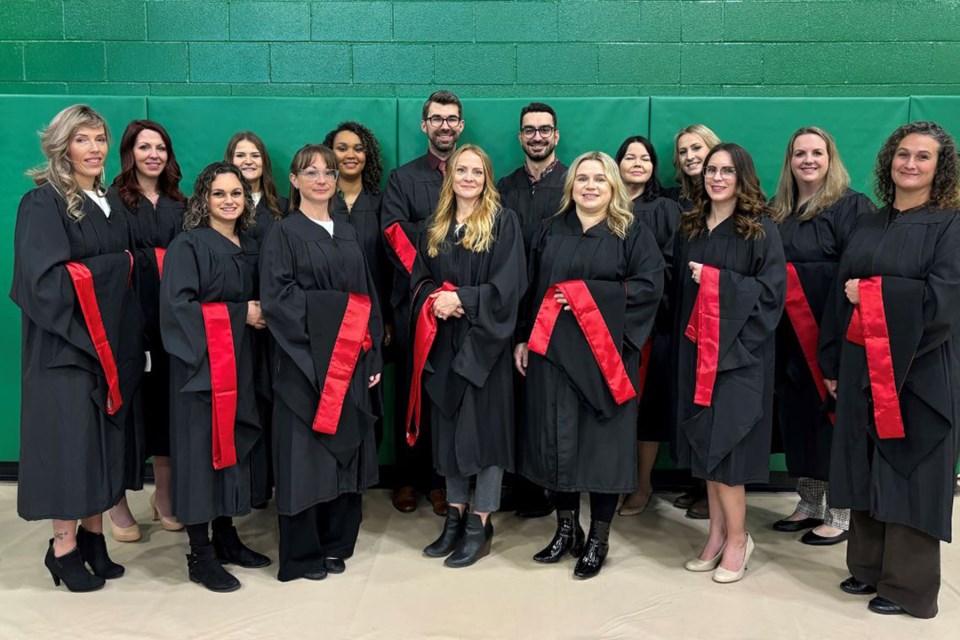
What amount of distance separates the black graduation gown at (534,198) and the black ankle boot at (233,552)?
1917mm

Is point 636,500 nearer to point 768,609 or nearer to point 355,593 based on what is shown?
point 768,609

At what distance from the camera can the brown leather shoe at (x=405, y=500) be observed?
4.45m

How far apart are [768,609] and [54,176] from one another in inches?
131

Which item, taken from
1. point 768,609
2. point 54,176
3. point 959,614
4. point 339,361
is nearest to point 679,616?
point 768,609

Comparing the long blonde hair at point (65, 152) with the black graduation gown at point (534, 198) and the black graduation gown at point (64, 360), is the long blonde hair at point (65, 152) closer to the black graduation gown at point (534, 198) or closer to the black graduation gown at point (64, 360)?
the black graduation gown at point (64, 360)

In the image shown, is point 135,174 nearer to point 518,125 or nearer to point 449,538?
point 518,125

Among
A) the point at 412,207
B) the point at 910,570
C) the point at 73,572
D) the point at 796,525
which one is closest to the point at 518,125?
the point at 412,207

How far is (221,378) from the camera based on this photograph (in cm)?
338

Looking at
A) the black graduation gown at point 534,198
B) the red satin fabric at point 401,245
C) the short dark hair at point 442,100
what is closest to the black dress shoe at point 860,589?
the black graduation gown at point 534,198

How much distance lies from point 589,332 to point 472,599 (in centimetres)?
120

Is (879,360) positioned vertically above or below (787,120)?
below

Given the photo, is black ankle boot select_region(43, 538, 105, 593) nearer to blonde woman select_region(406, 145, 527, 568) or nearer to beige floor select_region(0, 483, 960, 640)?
beige floor select_region(0, 483, 960, 640)

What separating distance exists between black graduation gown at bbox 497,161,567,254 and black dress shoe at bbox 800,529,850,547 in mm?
1945

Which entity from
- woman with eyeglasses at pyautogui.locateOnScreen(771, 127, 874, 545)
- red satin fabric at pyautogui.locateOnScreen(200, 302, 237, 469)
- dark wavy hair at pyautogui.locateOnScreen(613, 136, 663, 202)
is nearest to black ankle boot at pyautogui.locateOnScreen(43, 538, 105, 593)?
red satin fabric at pyautogui.locateOnScreen(200, 302, 237, 469)
